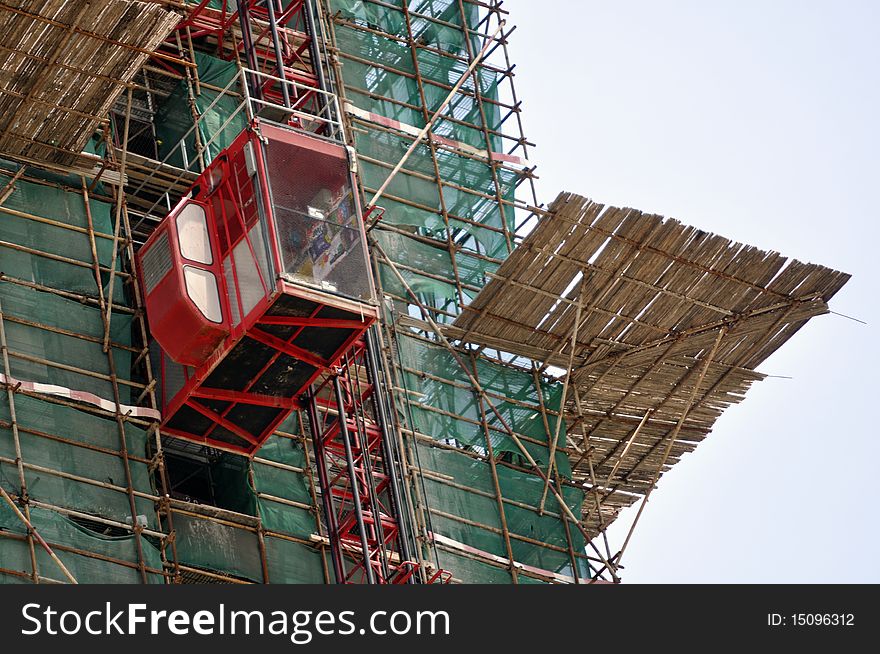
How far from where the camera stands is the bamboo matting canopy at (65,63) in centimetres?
2917

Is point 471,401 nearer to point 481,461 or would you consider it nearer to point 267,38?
point 481,461

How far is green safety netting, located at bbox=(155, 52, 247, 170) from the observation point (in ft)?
111

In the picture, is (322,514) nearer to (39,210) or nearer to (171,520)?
(171,520)

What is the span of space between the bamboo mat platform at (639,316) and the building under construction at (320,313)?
2.0 inches

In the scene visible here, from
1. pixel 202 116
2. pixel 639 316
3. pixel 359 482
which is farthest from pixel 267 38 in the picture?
pixel 359 482

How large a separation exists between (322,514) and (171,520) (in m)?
2.95

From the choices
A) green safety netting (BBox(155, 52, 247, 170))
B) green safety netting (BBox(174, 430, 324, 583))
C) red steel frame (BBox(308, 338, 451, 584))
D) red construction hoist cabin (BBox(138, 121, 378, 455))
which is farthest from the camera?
green safety netting (BBox(155, 52, 247, 170))

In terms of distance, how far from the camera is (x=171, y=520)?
97.5 ft

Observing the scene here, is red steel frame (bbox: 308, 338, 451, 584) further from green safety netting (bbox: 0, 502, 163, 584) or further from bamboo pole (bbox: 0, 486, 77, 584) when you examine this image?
bamboo pole (bbox: 0, 486, 77, 584)

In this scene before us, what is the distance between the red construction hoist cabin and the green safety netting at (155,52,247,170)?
Result: 9.81ft

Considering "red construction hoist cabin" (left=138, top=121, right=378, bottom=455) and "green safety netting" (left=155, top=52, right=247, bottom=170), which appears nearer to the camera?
"red construction hoist cabin" (left=138, top=121, right=378, bottom=455)

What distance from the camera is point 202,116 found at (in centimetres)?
3331

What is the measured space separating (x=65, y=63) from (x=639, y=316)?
981 centimetres

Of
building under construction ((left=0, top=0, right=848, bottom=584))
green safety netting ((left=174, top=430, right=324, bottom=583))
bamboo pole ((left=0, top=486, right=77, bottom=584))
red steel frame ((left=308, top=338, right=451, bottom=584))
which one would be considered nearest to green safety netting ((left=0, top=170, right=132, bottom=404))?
building under construction ((left=0, top=0, right=848, bottom=584))
